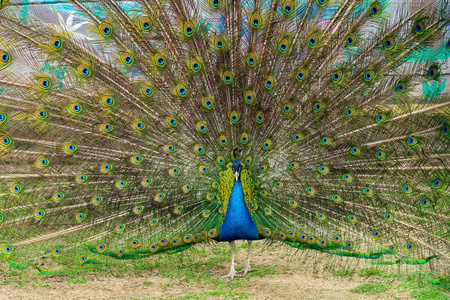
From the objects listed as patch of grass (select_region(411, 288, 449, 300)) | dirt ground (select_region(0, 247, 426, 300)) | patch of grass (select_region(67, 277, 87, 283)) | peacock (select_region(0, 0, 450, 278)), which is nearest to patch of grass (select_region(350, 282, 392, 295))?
dirt ground (select_region(0, 247, 426, 300))

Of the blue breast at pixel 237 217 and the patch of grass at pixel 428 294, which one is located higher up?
the blue breast at pixel 237 217

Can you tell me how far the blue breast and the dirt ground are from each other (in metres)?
0.57

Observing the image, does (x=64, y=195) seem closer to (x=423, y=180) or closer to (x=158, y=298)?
(x=158, y=298)

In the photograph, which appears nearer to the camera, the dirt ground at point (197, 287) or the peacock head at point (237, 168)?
the peacock head at point (237, 168)

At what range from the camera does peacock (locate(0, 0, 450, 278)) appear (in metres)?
4.33

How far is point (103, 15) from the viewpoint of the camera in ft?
14.4

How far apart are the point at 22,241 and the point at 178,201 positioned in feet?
4.71

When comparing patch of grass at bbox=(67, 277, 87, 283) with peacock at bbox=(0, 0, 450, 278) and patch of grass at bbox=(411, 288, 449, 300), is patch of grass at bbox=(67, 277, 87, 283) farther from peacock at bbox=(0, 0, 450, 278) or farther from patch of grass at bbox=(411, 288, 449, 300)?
patch of grass at bbox=(411, 288, 449, 300)

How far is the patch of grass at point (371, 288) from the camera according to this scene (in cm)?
486

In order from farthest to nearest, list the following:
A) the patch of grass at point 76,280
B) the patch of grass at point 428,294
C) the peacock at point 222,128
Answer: the patch of grass at point 76,280, the patch of grass at point 428,294, the peacock at point 222,128

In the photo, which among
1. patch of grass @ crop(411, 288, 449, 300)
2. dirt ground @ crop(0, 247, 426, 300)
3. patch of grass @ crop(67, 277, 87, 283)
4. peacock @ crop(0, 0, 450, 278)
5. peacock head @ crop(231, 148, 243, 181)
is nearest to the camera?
peacock @ crop(0, 0, 450, 278)

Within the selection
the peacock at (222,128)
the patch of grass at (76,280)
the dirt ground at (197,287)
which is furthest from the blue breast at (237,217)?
the patch of grass at (76,280)

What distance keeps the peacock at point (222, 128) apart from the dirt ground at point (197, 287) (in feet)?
1.07

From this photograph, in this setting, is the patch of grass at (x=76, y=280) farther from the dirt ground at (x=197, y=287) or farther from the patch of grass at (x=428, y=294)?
the patch of grass at (x=428, y=294)
